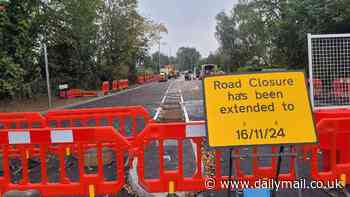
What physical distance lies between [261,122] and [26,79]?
28194mm

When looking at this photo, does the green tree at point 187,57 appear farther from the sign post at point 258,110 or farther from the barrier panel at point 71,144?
the sign post at point 258,110

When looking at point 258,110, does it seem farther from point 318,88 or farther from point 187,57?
point 187,57

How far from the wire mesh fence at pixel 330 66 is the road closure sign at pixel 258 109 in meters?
3.70

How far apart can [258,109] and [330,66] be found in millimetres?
4249

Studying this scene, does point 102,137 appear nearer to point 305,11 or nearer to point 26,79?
point 305,11

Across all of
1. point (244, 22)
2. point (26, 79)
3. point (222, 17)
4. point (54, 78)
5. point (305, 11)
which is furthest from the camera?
point (222, 17)

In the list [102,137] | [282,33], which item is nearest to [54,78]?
[282,33]

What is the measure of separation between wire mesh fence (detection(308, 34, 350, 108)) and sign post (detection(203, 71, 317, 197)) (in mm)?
3702

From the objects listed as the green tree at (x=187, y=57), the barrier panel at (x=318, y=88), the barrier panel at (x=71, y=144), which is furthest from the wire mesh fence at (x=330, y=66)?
the green tree at (x=187, y=57)

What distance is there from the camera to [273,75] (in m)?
4.94

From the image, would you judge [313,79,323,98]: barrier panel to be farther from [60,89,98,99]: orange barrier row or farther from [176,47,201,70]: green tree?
[176,47,201,70]: green tree

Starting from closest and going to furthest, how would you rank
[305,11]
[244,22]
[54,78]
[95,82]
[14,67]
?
[14,67], [305,11], [54,78], [95,82], [244,22]

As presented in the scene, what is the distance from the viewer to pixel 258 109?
190 inches

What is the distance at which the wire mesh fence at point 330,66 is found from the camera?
837 cm
